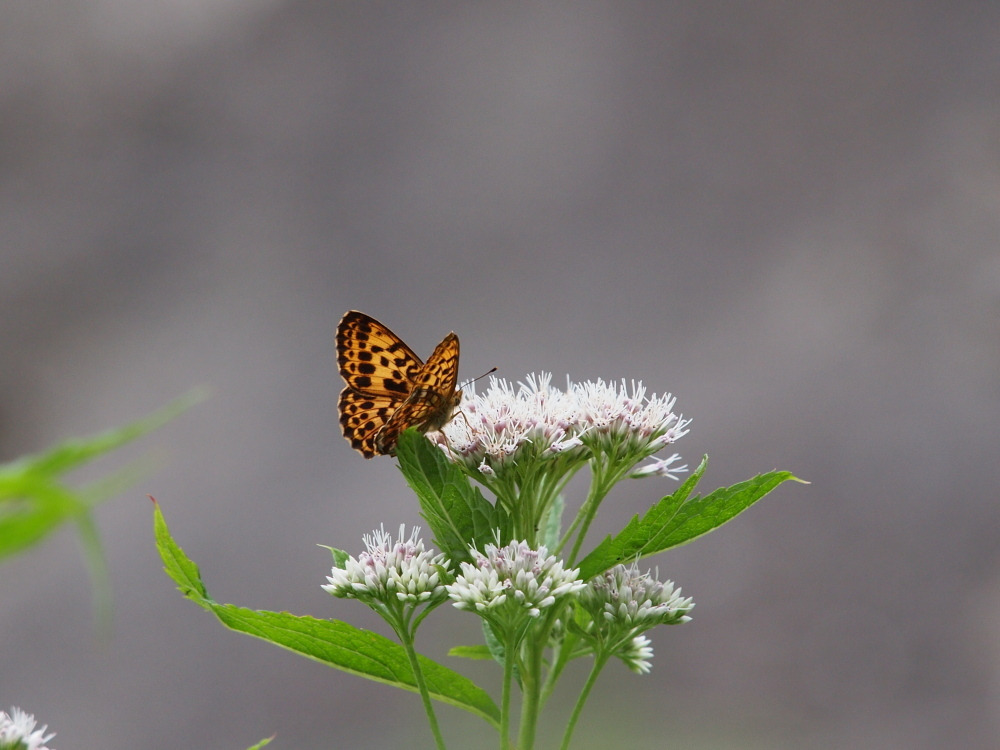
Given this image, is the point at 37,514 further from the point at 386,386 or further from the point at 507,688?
the point at 386,386

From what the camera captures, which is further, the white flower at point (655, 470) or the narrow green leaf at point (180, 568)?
the white flower at point (655, 470)

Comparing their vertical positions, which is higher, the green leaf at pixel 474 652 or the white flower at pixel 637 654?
the green leaf at pixel 474 652

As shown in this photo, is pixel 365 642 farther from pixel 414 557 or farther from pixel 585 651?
pixel 585 651

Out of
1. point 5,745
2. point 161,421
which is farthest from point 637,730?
point 161,421

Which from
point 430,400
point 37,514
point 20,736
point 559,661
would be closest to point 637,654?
point 559,661

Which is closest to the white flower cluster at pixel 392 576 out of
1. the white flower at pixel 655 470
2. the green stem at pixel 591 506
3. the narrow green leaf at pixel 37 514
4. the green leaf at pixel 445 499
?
the green leaf at pixel 445 499

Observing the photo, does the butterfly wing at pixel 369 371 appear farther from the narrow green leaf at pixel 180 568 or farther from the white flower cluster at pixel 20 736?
the white flower cluster at pixel 20 736
